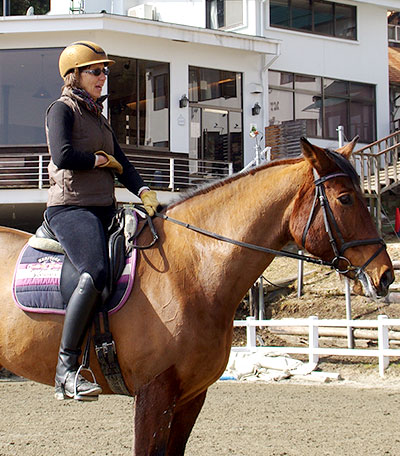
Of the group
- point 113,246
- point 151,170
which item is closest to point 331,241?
point 113,246

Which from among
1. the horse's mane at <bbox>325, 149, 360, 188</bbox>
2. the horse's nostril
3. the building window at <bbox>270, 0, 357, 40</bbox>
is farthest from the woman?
the building window at <bbox>270, 0, 357, 40</bbox>

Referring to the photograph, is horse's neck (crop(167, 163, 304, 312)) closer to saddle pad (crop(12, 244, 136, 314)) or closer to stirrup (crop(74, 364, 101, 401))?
saddle pad (crop(12, 244, 136, 314))

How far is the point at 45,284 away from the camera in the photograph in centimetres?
427

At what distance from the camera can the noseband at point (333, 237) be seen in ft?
12.9

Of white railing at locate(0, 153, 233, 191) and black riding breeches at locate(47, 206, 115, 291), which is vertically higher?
white railing at locate(0, 153, 233, 191)

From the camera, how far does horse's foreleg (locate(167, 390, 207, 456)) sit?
4246 mm

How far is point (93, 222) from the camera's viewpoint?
13.8 feet

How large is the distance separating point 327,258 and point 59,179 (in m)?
1.78

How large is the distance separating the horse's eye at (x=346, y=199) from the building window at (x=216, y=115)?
16.1m

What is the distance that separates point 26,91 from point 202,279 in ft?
49.0

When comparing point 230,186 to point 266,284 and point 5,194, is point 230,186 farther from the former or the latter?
point 5,194

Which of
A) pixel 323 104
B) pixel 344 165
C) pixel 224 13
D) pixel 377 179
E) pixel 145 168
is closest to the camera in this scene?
pixel 344 165

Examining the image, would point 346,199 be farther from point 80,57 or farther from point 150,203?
point 80,57

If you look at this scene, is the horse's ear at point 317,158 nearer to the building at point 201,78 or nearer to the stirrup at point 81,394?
the stirrup at point 81,394
